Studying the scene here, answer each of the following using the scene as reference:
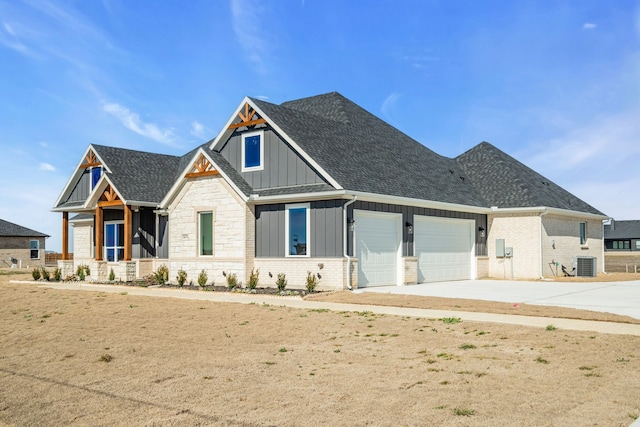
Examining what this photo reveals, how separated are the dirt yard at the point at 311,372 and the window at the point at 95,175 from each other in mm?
17142

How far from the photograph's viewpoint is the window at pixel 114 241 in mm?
28922

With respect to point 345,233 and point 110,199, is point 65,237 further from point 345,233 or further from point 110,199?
point 345,233

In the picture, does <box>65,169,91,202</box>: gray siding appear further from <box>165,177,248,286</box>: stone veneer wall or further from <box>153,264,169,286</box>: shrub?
<box>153,264,169,286</box>: shrub

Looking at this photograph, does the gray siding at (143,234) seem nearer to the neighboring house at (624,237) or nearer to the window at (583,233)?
the window at (583,233)

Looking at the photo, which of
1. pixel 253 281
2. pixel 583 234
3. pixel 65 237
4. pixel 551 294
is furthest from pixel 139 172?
pixel 583 234

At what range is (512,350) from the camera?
32.1 ft

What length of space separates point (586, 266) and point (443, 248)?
8319 mm

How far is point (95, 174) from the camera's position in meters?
29.9

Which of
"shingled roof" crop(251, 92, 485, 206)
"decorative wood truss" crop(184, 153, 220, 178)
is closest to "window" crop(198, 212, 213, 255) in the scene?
"decorative wood truss" crop(184, 153, 220, 178)

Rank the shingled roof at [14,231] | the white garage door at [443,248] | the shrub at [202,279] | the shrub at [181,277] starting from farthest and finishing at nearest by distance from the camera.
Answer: the shingled roof at [14,231] < the white garage door at [443,248] < the shrub at [181,277] < the shrub at [202,279]

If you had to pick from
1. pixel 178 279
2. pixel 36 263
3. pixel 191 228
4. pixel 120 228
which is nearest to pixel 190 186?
pixel 191 228

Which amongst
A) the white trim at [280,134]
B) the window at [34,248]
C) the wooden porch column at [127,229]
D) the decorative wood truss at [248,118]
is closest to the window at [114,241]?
the wooden porch column at [127,229]

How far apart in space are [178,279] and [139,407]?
16.9 meters

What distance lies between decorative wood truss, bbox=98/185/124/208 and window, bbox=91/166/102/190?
7.52ft
